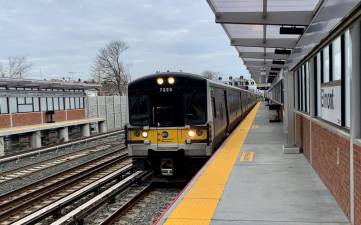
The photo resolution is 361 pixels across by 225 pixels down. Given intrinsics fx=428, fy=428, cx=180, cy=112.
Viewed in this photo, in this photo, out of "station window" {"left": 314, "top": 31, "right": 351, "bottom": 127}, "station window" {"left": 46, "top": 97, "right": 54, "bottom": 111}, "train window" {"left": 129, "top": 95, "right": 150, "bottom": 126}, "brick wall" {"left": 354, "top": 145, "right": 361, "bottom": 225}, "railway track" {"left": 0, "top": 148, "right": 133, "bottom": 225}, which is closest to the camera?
"brick wall" {"left": 354, "top": 145, "right": 361, "bottom": 225}

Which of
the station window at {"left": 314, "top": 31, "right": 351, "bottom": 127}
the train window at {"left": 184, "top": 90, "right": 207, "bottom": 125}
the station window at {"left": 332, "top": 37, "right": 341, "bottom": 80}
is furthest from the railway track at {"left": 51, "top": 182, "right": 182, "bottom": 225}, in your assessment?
the station window at {"left": 332, "top": 37, "right": 341, "bottom": 80}

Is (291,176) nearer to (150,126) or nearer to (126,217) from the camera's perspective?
(126,217)

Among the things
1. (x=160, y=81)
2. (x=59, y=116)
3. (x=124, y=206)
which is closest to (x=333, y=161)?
(x=124, y=206)

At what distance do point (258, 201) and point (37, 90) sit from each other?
22964mm

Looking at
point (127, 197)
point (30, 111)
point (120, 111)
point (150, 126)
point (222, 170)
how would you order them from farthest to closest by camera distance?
point (120, 111)
point (30, 111)
point (150, 126)
point (127, 197)
point (222, 170)

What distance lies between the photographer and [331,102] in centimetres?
612

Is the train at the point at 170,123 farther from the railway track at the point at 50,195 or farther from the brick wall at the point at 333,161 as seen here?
the brick wall at the point at 333,161

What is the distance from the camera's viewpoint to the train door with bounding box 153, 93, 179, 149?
10367 mm

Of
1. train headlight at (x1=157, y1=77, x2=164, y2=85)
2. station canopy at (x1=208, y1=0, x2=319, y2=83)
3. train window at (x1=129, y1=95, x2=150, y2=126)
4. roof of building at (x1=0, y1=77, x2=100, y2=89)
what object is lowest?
train window at (x1=129, y1=95, x2=150, y2=126)

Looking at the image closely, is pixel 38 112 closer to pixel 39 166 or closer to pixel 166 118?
pixel 39 166

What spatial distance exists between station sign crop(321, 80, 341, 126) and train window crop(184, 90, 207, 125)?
3.80 metres

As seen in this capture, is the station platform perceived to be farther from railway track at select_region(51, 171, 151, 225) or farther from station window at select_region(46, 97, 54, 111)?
station window at select_region(46, 97, 54, 111)

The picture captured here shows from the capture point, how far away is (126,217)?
27.2 feet

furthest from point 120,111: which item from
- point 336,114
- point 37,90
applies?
point 336,114
